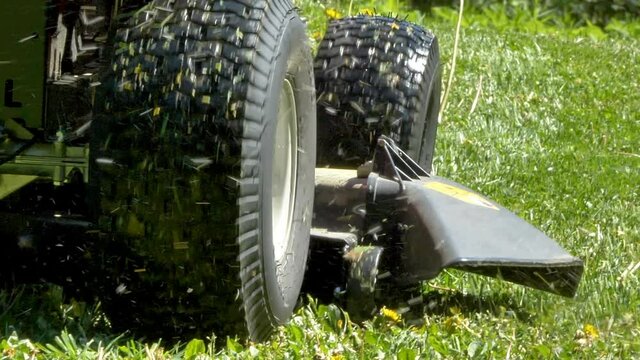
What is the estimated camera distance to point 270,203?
2.56 meters

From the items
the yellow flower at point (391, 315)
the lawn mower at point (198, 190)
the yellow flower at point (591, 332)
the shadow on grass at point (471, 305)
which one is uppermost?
the lawn mower at point (198, 190)

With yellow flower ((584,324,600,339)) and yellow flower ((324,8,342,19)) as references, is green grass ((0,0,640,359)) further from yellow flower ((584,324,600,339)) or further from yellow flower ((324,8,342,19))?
yellow flower ((324,8,342,19))

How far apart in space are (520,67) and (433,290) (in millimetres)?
4429

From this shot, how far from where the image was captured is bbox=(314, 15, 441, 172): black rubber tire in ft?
12.5

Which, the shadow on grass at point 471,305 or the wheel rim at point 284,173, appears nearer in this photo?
the wheel rim at point 284,173

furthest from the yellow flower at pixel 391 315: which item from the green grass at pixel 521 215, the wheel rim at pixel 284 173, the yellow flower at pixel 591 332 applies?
the yellow flower at pixel 591 332

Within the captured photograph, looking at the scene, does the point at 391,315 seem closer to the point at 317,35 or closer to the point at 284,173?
the point at 284,173

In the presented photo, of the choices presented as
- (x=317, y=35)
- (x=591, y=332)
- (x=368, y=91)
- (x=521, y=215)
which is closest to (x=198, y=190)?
(x=591, y=332)

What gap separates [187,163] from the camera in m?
2.38

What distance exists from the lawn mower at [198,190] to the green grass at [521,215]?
88 mm

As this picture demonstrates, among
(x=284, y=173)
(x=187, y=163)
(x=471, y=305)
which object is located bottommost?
(x=471, y=305)

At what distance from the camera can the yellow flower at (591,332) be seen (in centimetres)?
283

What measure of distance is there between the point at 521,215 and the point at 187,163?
2.20 m

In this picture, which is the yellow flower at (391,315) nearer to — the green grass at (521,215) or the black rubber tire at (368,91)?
the green grass at (521,215)
